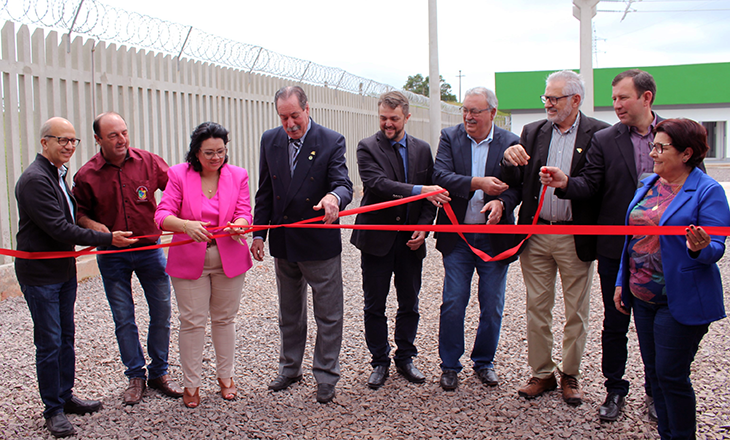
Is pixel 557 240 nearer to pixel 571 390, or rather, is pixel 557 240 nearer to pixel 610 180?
pixel 610 180

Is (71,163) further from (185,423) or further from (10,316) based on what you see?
(185,423)

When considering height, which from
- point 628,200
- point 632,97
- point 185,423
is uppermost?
point 632,97

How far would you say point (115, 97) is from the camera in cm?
719

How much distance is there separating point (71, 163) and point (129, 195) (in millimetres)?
3571

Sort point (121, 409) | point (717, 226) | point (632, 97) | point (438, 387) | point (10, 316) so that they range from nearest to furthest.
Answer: point (717, 226)
point (632, 97)
point (121, 409)
point (438, 387)
point (10, 316)

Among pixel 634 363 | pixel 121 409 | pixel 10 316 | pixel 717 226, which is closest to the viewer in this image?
pixel 717 226

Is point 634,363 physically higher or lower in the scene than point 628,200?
lower

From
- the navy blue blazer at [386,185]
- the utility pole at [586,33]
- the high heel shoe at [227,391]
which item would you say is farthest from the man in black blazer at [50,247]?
the utility pole at [586,33]

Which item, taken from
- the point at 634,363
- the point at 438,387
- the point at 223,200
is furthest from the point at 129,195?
the point at 634,363

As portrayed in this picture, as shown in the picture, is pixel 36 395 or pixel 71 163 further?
pixel 71 163

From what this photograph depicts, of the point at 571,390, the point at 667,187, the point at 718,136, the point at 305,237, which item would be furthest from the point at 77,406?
the point at 718,136

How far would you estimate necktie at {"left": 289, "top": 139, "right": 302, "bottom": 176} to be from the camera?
3.90m

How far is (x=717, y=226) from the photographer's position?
2.60 metres

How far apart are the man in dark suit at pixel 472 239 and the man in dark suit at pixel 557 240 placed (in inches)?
7.5
